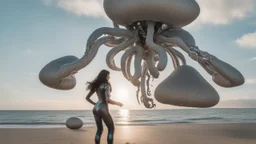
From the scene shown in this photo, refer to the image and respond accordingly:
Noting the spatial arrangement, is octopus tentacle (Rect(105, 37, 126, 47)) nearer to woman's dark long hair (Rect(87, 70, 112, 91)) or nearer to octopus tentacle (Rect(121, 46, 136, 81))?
octopus tentacle (Rect(121, 46, 136, 81))

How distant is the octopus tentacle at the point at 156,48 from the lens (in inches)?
206

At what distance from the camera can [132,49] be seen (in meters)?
6.09

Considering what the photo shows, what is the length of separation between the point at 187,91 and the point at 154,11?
1.64m

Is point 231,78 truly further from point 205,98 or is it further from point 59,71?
point 59,71

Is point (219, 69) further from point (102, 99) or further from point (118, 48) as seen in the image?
point (102, 99)

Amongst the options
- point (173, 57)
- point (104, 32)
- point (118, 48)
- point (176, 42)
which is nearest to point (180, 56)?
point (173, 57)

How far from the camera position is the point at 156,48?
5477mm

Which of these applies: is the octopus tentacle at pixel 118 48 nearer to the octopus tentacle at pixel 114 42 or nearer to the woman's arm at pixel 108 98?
the octopus tentacle at pixel 114 42

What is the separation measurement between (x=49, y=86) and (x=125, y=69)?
1.42 m

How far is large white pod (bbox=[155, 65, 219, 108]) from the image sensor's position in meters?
4.34

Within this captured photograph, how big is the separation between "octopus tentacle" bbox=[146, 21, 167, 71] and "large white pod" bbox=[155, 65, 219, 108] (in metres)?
0.55

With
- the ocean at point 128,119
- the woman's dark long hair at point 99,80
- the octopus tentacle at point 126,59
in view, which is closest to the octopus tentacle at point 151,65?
the octopus tentacle at point 126,59

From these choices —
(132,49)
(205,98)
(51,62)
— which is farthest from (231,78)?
(51,62)

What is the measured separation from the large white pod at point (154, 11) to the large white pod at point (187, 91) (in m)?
1.18
